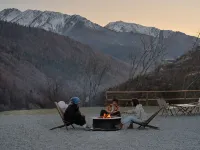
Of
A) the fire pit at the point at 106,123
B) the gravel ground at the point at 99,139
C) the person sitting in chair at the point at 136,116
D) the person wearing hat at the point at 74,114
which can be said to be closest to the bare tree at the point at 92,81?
the person sitting in chair at the point at 136,116

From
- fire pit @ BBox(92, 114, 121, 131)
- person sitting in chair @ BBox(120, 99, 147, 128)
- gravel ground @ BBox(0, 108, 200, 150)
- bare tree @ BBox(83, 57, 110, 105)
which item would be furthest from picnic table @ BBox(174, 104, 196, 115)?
bare tree @ BBox(83, 57, 110, 105)

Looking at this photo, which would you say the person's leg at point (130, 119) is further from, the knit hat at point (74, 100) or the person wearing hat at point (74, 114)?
the knit hat at point (74, 100)

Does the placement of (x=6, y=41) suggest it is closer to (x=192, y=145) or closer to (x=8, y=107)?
(x=8, y=107)

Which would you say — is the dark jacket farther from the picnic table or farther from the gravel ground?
the picnic table

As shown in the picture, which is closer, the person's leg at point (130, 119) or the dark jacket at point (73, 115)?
the dark jacket at point (73, 115)

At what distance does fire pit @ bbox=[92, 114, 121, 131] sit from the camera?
13.5m

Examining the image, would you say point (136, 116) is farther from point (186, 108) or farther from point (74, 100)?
point (186, 108)

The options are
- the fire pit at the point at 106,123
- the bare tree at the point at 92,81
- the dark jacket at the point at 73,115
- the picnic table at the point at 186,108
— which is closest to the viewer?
the fire pit at the point at 106,123

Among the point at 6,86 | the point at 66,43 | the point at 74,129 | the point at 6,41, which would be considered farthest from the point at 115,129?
the point at 66,43

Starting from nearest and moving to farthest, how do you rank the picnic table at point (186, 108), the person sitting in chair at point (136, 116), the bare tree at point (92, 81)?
1. the person sitting in chair at point (136, 116)
2. the picnic table at point (186, 108)
3. the bare tree at point (92, 81)

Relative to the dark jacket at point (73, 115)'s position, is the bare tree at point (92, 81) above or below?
above

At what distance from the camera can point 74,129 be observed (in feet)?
45.7

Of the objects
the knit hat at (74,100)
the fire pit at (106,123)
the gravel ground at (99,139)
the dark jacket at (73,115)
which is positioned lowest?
the gravel ground at (99,139)

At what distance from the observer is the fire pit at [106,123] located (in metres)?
13.5
